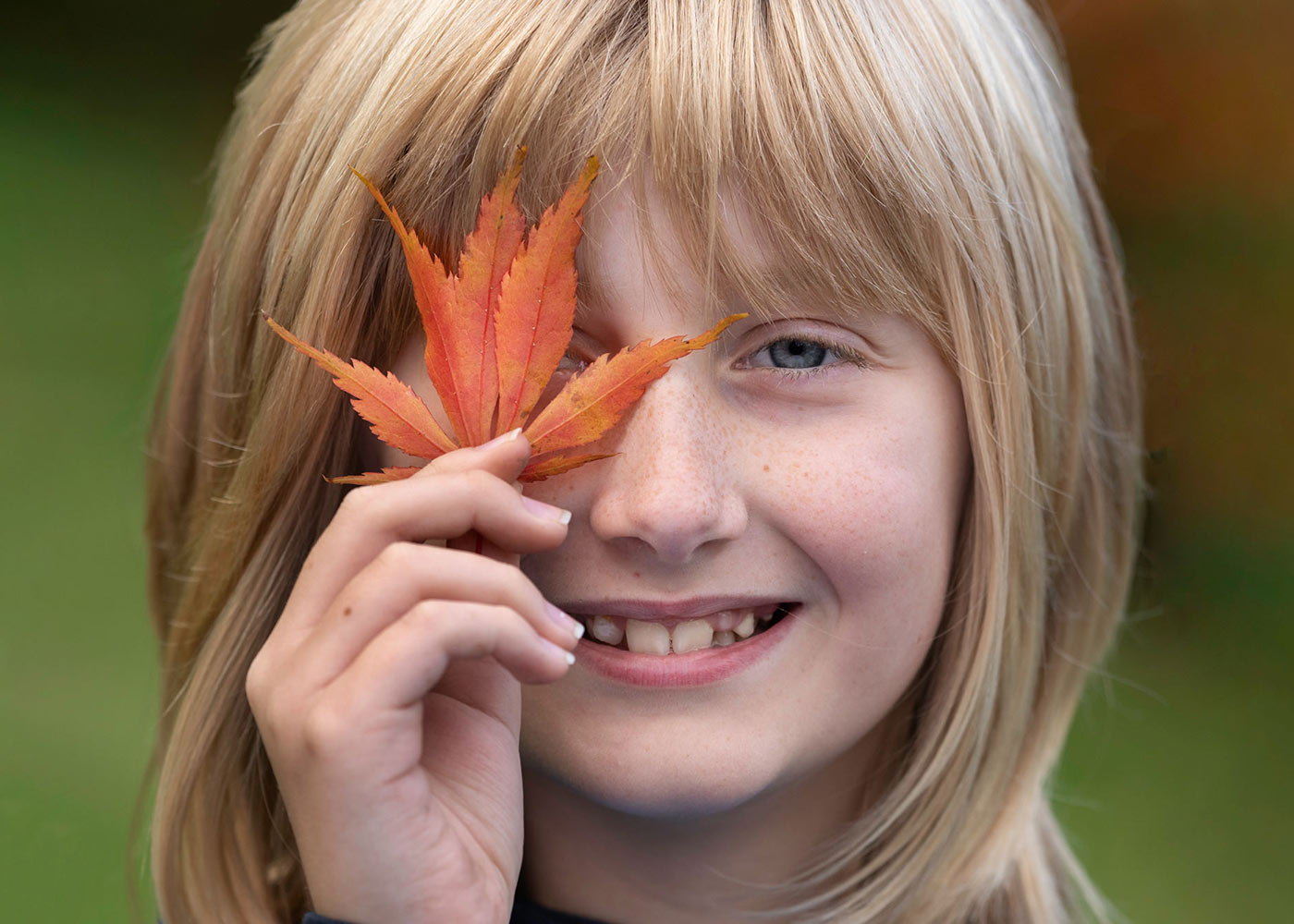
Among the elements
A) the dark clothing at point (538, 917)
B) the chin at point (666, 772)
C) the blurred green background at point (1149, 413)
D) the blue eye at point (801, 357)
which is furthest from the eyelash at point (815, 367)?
the blurred green background at point (1149, 413)

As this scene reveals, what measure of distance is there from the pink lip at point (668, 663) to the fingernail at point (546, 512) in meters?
0.11

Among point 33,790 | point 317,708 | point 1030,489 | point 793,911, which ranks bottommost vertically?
point 33,790

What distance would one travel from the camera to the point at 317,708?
632mm

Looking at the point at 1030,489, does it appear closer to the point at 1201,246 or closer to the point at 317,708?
the point at 317,708

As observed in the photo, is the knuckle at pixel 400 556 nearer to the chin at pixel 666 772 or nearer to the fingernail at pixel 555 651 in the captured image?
the fingernail at pixel 555 651

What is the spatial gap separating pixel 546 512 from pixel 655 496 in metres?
0.07

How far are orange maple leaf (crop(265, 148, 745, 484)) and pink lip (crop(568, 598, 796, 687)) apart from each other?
0.16 meters

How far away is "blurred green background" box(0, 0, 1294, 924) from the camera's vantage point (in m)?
1.58

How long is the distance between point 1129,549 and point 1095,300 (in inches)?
12.3

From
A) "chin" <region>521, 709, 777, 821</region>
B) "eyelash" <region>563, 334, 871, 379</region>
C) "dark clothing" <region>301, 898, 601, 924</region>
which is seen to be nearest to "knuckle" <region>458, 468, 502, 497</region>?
"eyelash" <region>563, 334, 871, 379</region>

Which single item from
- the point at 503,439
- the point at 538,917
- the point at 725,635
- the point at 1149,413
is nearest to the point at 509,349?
the point at 503,439

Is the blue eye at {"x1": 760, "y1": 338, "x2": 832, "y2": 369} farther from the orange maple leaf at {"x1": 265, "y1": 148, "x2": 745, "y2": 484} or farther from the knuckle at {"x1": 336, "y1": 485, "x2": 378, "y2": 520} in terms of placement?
the knuckle at {"x1": 336, "y1": 485, "x2": 378, "y2": 520}

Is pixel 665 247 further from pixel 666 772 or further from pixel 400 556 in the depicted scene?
pixel 666 772

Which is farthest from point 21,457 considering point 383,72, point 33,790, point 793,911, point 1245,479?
point 1245,479
